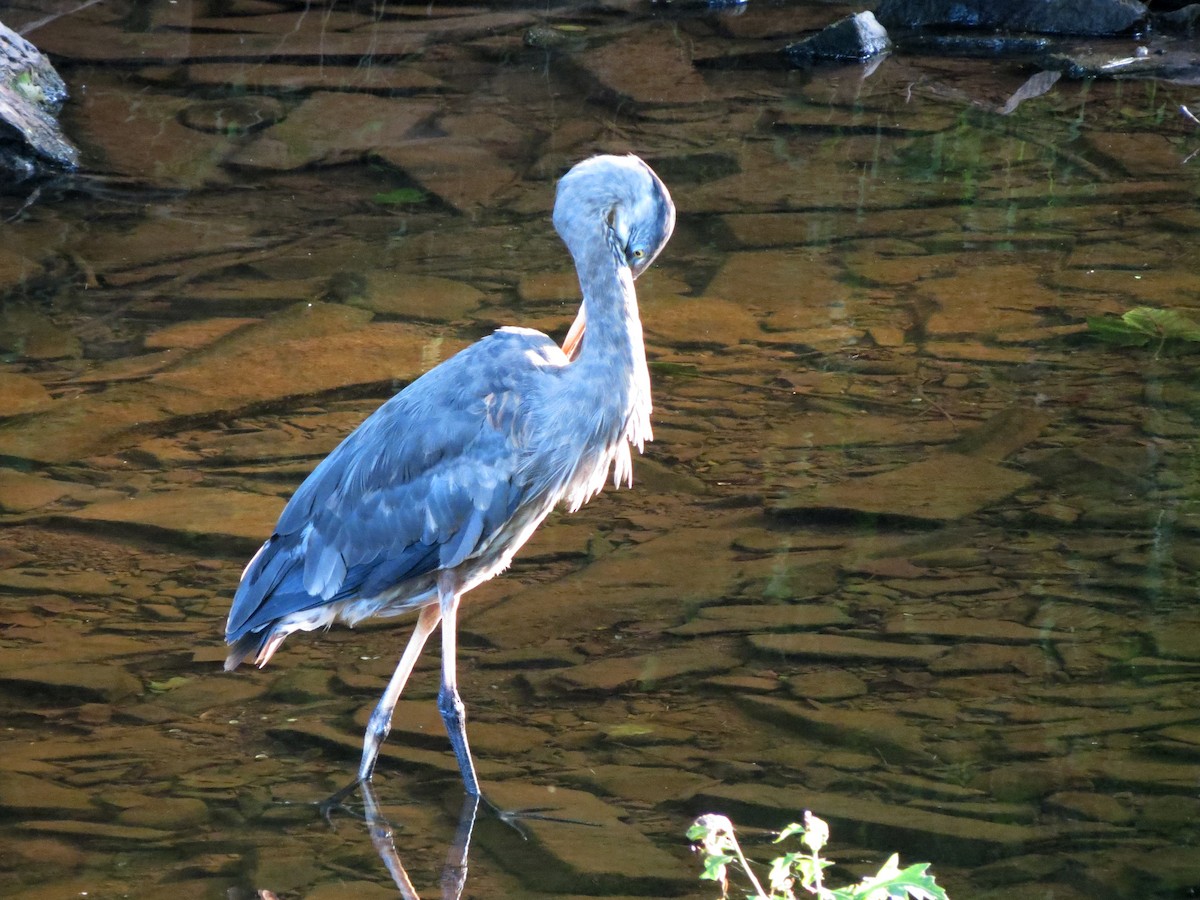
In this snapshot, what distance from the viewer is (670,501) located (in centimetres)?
568

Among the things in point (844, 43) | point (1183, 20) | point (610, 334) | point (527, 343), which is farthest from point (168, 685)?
point (1183, 20)

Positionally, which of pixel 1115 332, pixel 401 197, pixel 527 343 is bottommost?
pixel 527 343

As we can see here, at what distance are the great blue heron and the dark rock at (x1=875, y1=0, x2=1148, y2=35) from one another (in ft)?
28.7

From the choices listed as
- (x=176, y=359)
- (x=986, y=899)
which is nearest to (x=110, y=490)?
(x=176, y=359)

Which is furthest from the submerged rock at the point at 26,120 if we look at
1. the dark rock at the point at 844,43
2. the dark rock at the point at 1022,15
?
the dark rock at the point at 1022,15

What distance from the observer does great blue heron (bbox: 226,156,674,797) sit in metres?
4.22

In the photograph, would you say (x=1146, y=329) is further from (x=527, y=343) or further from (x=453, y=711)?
(x=453, y=711)

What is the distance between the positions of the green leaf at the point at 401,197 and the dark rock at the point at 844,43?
153 inches

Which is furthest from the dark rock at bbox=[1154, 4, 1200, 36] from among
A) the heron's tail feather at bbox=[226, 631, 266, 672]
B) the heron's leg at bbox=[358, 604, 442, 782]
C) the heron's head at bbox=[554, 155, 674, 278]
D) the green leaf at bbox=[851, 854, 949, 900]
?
the green leaf at bbox=[851, 854, 949, 900]

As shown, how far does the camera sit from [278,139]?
9.95 metres

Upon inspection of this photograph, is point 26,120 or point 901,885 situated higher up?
point 26,120

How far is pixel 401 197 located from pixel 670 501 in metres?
3.95

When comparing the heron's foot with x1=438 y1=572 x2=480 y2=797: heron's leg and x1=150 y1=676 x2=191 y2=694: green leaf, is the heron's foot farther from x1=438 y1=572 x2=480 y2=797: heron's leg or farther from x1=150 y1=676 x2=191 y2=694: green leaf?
x1=150 y1=676 x2=191 y2=694: green leaf

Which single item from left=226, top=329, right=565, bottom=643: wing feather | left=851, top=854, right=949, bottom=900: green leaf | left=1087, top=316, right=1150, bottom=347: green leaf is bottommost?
left=851, top=854, right=949, bottom=900: green leaf
